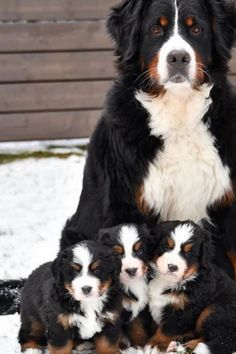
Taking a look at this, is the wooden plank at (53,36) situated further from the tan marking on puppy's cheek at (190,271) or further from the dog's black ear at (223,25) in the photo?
the tan marking on puppy's cheek at (190,271)

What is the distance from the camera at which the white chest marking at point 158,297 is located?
4328 millimetres

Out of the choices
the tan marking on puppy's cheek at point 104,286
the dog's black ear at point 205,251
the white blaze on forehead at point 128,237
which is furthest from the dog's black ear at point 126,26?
the tan marking on puppy's cheek at point 104,286

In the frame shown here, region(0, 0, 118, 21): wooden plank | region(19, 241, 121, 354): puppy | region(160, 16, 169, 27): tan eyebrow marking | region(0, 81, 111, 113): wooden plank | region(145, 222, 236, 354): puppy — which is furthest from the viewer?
region(0, 81, 111, 113): wooden plank

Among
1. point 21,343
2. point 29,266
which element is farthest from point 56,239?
point 21,343

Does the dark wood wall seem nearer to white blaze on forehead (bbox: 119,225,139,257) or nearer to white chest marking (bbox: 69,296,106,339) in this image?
white blaze on forehead (bbox: 119,225,139,257)

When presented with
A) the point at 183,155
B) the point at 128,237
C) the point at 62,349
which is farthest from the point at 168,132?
the point at 62,349

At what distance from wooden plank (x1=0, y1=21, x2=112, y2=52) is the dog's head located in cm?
352

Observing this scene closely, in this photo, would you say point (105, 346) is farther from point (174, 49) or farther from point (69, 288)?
point (174, 49)

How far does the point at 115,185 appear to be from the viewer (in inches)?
194

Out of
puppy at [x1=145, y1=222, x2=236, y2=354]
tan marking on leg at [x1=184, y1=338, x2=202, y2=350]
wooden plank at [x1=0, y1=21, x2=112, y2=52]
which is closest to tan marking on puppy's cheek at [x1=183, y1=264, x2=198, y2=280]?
puppy at [x1=145, y1=222, x2=236, y2=354]

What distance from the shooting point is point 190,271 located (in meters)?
4.29

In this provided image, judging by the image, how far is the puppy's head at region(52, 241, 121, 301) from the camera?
403 centimetres

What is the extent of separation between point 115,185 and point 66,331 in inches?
43.2

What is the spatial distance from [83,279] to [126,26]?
1587 mm
